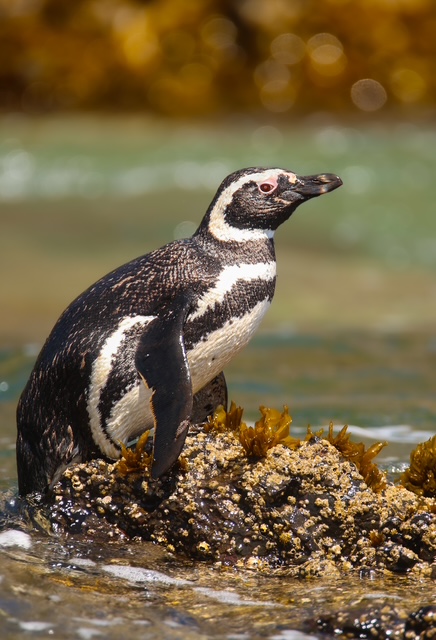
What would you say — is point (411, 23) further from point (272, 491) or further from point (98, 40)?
point (272, 491)

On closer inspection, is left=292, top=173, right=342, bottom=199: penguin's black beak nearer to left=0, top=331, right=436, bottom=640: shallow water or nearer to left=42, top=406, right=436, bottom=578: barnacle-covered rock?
left=42, top=406, right=436, bottom=578: barnacle-covered rock

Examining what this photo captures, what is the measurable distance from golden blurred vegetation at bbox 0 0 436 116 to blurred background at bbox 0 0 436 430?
0.08 feet

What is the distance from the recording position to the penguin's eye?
13.1 ft

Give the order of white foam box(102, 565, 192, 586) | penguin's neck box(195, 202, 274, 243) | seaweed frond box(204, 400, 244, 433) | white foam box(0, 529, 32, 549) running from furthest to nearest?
penguin's neck box(195, 202, 274, 243) → seaweed frond box(204, 400, 244, 433) → white foam box(0, 529, 32, 549) → white foam box(102, 565, 192, 586)

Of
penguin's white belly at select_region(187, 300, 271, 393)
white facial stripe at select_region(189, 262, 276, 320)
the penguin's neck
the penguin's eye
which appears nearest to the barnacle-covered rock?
penguin's white belly at select_region(187, 300, 271, 393)

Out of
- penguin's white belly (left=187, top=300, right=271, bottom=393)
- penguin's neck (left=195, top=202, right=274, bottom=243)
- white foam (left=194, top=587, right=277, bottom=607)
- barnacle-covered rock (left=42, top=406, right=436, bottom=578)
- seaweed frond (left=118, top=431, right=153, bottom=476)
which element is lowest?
white foam (left=194, top=587, right=277, bottom=607)

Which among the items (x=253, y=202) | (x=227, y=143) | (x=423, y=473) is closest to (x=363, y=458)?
(x=423, y=473)

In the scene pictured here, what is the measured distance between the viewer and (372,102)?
17.0m

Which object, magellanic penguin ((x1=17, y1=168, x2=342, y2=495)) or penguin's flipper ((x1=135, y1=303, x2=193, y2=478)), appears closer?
penguin's flipper ((x1=135, y1=303, x2=193, y2=478))

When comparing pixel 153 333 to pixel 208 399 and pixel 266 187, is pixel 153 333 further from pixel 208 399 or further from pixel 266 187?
pixel 266 187

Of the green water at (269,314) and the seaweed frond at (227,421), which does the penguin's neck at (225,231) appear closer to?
the seaweed frond at (227,421)

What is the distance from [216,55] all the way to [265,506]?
14.6 meters

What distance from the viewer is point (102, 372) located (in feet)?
12.3

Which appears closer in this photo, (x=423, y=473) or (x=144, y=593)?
(x=144, y=593)
